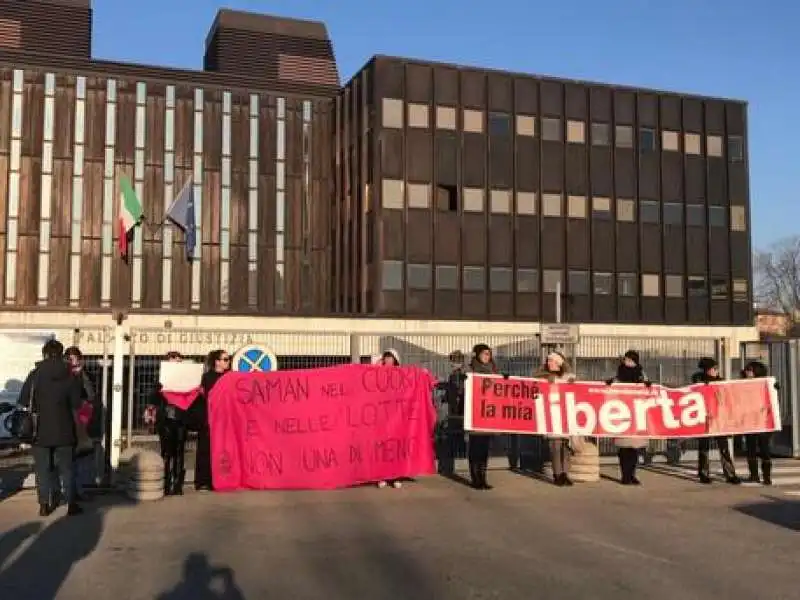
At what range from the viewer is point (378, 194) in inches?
1521

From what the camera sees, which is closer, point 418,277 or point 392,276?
point 392,276

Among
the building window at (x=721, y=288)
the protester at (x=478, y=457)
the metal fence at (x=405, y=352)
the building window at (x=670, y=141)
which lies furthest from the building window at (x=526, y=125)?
the protester at (x=478, y=457)

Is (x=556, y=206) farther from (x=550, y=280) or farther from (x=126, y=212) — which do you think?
(x=126, y=212)

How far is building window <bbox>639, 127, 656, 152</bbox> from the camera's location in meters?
42.9

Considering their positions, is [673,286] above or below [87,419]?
above

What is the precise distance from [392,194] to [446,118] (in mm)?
4269

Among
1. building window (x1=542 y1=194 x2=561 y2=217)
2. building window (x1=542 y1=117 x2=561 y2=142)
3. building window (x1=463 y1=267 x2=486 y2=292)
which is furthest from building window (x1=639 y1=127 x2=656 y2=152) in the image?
building window (x1=463 y1=267 x2=486 y2=292)

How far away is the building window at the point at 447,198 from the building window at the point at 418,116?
9.08ft

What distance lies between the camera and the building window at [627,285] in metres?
42.0

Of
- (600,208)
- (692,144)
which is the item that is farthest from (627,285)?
(692,144)

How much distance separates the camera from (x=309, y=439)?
38.0 feet

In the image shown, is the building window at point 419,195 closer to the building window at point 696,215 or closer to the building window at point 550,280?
the building window at point 550,280

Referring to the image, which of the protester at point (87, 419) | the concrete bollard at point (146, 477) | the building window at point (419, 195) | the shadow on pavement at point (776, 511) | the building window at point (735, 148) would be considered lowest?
the shadow on pavement at point (776, 511)

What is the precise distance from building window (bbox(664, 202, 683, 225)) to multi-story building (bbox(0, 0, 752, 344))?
0.09 meters
